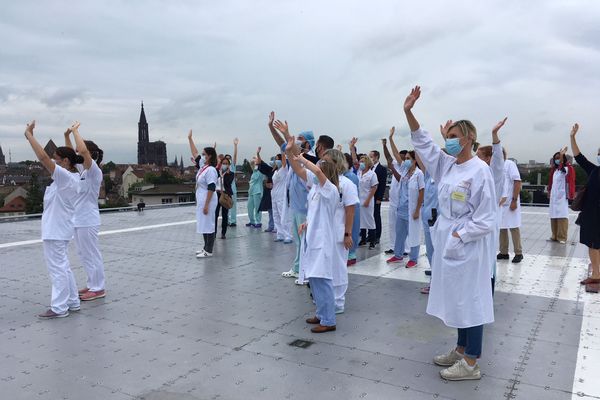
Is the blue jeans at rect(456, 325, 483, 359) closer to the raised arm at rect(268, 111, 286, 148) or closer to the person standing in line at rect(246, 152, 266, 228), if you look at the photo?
the raised arm at rect(268, 111, 286, 148)

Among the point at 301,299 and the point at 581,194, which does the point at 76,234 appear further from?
the point at 581,194

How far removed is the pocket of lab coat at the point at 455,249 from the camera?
138 inches

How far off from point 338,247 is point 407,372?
5.26 feet

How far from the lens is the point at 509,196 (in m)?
8.01

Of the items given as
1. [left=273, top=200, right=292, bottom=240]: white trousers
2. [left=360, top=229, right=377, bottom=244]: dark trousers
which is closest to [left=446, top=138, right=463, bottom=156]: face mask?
[left=273, top=200, right=292, bottom=240]: white trousers

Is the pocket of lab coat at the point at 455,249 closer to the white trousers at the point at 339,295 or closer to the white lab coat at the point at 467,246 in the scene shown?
the white lab coat at the point at 467,246

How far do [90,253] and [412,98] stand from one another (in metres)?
4.18

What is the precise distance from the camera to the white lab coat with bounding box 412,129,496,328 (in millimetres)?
3496

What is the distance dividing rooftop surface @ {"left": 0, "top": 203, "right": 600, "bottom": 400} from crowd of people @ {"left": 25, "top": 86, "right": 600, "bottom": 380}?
304 millimetres

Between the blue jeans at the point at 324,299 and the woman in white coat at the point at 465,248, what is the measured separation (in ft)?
3.95

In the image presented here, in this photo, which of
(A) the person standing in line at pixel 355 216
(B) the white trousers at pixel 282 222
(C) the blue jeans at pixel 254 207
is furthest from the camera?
(C) the blue jeans at pixel 254 207

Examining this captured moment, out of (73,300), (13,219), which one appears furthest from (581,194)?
(13,219)

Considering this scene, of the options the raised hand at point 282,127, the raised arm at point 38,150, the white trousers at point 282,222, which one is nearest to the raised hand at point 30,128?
the raised arm at point 38,150

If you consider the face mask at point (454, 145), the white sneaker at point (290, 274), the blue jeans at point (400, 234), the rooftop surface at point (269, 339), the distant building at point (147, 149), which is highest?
the distant building at point (147, 149)
